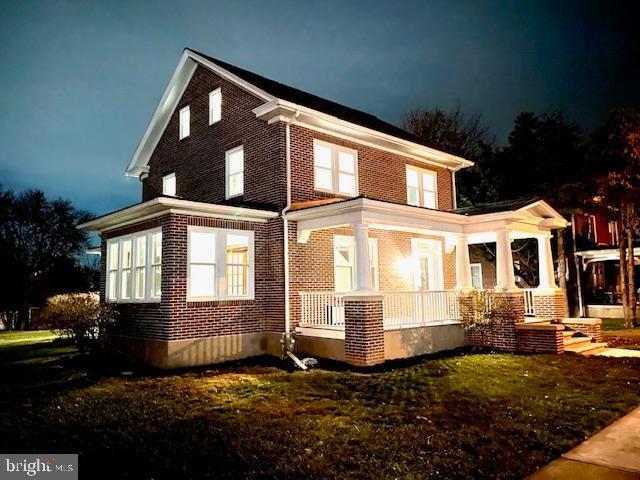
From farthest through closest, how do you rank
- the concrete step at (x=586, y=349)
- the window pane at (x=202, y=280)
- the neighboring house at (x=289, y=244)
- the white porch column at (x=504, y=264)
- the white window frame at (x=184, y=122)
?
the white window frame at (x=184, y=122) → the window pane at (x=202, y=280) → the white porch column at (x=504, y=264) → the concrete step at (x=586, y=349) → the neighboring house at (x=289, y=244)

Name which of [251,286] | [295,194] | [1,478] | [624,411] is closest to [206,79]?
[295,194]

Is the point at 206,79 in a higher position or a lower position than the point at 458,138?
lower

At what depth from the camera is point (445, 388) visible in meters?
7.96

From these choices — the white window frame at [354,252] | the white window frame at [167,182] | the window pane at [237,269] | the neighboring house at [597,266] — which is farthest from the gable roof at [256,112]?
the neighboring house at [597,266]

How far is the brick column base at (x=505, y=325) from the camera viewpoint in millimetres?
11945

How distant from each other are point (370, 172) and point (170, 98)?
760cm

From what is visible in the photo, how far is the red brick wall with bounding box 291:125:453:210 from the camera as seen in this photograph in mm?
12578

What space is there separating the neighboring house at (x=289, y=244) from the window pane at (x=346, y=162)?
1.8 inches

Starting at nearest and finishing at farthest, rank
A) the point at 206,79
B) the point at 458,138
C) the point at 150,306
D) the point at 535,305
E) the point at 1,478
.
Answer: the point at 1,478 → the point at 150,306 → the point at 535,305 → the point at 206,79 → the point at 458,138

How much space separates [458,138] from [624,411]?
2765cm

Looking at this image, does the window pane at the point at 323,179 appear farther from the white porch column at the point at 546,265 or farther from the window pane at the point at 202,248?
the white porch column at the point at 546,265

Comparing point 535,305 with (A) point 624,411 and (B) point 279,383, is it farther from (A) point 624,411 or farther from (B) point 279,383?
(B) point 279,383

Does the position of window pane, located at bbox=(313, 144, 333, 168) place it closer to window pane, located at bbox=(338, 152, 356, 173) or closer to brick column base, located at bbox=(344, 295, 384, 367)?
window pane, located at bbox=(338, 152, 356, 173)

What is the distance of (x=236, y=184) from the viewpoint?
45.6ft
